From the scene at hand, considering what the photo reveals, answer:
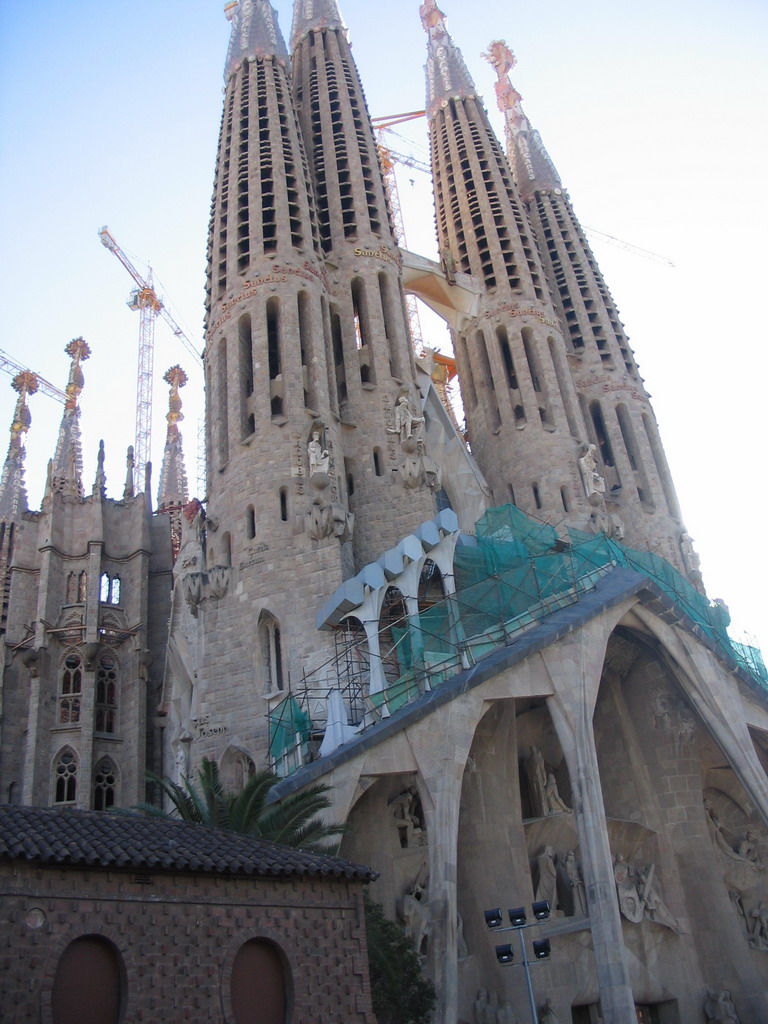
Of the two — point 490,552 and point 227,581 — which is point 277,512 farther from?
point 490,552

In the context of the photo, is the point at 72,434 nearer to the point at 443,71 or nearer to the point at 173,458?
the point at 173,458

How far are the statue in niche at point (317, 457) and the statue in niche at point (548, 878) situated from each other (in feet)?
37.5

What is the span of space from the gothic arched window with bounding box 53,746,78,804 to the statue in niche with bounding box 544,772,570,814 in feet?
52.1

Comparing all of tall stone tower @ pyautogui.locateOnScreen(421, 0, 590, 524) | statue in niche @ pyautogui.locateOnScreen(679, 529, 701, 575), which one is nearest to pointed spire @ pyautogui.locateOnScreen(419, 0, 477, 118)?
tall stone tower @ pyautogui.locateOnScreen(421, 0, 590, 524)

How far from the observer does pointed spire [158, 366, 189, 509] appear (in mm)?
57875

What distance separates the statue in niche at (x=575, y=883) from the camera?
25.1 meters

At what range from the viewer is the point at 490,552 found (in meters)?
29.2

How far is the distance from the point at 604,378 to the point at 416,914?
24281 millimetres

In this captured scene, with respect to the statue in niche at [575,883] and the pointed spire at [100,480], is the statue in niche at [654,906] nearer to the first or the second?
the statue in niche at [575,883]

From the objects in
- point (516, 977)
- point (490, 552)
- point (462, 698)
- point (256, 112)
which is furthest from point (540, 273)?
point (516, 977)

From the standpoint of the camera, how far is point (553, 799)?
26828mm

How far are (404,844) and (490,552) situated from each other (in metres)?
8.59

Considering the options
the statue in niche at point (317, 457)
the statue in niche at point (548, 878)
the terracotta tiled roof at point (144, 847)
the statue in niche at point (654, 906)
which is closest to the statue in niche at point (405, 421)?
the statue in niche at point (317, 457)

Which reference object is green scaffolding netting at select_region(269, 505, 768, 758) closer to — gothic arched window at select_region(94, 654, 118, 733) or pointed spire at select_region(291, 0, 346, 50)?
gothic arched window at select_region(94, 654, 118, 733)
